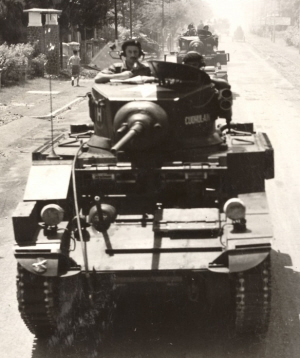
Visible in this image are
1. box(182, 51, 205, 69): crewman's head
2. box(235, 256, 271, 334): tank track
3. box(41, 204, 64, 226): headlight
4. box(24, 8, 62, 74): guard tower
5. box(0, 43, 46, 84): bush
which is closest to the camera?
box(235, 256, 271, 334): tank track

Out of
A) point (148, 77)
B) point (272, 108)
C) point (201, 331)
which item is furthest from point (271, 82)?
point (201, 331)

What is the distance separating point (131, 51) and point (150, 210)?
294 cm

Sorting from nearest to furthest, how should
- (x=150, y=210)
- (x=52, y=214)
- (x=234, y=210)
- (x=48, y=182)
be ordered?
(x=234, y=210) → (x=52, y=214) → (x=48, y=182) → (x=150, y=210)

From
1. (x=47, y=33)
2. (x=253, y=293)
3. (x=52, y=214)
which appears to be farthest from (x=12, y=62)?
(x=253, y=293)

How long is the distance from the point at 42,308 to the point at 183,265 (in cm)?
140

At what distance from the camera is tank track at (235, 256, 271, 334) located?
6492 mm

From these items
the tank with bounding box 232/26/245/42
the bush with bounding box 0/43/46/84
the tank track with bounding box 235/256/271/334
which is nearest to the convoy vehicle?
the bush with bounding box 0/43/46/84

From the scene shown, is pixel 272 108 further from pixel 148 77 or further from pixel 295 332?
pixel 295 332

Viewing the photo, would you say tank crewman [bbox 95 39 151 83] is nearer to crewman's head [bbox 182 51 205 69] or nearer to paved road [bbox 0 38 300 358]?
crewman's head [bbox 182 51 205 69]

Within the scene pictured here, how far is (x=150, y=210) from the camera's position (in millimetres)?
7867

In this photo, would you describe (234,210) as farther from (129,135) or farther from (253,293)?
(129,135)

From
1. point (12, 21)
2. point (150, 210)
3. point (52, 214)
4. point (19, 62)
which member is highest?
point (12, 21)

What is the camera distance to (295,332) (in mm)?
7160

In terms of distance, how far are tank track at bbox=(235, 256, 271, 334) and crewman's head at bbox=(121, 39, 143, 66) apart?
435 centimetres
